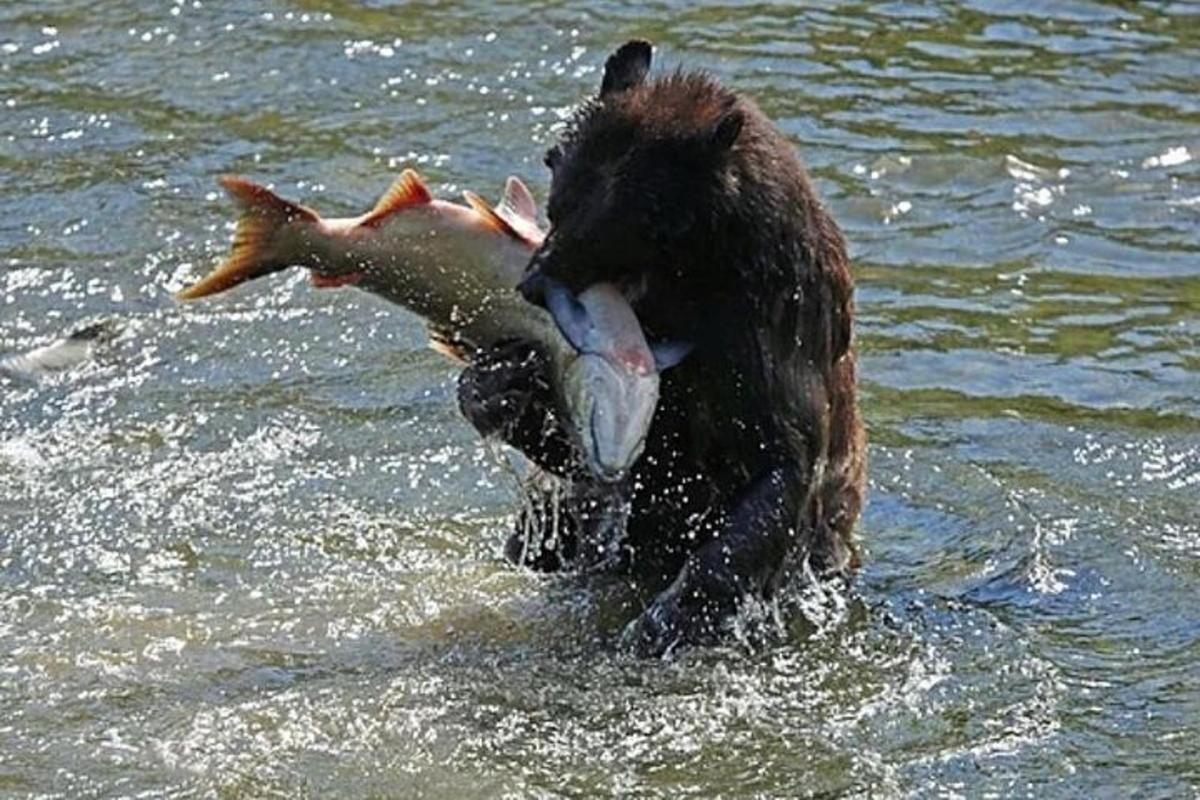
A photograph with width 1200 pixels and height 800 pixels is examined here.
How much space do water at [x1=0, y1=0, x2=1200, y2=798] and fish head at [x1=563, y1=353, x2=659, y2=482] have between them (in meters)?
0.65

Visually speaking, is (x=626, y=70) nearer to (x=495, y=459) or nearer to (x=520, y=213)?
(x=520, y=213)

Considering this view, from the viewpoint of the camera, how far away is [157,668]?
7188 millimetres

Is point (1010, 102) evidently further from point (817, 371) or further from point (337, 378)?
point (817, 371)

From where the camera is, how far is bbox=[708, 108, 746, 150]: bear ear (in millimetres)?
6844

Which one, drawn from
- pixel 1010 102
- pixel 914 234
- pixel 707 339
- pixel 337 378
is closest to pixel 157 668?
pixel 707 339

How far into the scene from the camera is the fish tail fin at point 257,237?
7160mm

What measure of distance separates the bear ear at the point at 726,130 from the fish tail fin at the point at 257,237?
1.04 metres

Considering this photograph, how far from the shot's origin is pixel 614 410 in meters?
6.64

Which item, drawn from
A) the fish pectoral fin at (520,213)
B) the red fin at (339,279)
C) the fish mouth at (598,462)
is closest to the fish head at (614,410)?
the fish mouth at (598,462)

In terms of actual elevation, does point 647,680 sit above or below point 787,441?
below

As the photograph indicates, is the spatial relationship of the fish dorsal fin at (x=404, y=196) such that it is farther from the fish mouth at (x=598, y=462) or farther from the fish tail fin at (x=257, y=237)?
the fish mouth at (x=598, y=462)

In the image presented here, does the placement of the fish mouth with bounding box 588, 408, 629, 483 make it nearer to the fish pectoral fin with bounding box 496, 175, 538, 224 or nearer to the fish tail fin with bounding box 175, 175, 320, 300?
the fish pectoral fin with bounding box 496, 175, 538, 224

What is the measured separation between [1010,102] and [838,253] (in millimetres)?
5806

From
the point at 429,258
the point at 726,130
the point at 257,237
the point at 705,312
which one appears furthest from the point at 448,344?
the point at 726,130
